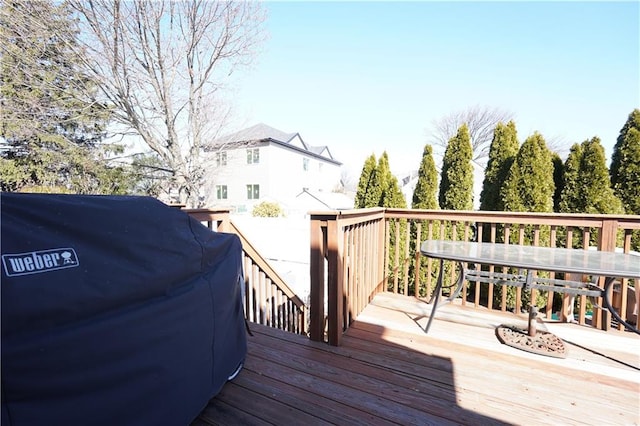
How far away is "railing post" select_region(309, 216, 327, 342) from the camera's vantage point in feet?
7.14

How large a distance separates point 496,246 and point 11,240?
288 centimetres

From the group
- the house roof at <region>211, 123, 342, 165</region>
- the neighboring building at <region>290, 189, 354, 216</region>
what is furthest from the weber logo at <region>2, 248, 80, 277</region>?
the neighboring building at <region>290, 189, 354, 216</region>

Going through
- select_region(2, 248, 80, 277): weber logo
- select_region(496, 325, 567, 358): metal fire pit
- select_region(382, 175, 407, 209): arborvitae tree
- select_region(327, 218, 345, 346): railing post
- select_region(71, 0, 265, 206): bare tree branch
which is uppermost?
select_region(71, 0, 265, 206): bare tree branch

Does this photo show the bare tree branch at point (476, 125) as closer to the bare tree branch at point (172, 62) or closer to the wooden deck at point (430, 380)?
the bare tree branch at point (172, 62)

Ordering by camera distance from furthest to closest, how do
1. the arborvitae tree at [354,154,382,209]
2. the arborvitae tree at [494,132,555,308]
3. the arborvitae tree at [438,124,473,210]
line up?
the arborvitae tree at [354,154,382,209], the arborvitae tree at [438,124,473,210], the arborvitae tree at [494,132,555,308]

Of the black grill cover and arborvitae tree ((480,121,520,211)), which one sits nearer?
the black grill cover

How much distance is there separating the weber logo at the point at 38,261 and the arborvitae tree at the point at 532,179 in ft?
14.1

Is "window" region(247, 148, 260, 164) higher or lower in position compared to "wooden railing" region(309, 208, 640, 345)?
higher

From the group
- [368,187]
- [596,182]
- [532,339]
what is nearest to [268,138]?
[368,187]

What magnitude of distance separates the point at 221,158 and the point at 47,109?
4.82m

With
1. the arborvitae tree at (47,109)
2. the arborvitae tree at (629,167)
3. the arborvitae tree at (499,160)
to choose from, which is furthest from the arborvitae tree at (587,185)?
the arborvitae tree at (47,109)

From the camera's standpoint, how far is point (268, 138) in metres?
A: 16.0

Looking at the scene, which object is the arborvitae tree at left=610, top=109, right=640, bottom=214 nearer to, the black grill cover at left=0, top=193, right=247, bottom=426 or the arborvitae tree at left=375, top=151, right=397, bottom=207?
the arborvitae tree at left=375, top=151, right=397, bottom=207

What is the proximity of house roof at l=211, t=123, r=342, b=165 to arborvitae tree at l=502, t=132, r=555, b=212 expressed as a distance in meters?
9.23
